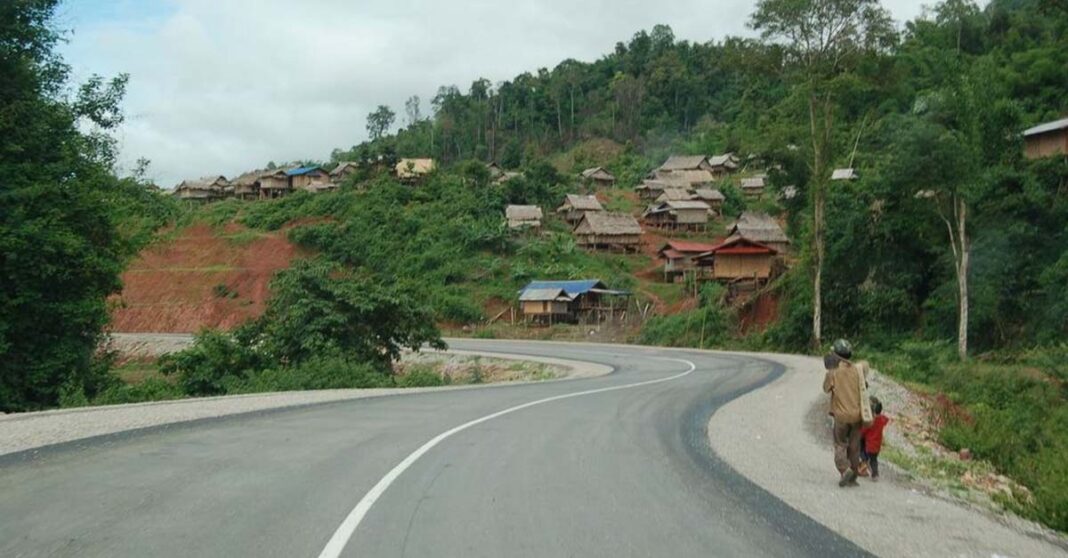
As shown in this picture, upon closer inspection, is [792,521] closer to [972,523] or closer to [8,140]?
[972,523]

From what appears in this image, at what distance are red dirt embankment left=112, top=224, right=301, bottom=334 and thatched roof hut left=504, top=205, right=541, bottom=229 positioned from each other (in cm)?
2274

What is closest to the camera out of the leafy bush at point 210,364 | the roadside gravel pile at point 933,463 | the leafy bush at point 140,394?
the roadside gravel pile at point 933,463

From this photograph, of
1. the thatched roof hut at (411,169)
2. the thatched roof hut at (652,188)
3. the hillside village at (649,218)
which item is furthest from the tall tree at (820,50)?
the thatched roof hut at (411,169)

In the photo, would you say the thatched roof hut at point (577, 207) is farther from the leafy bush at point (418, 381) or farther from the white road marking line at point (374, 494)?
the white road marking line at point (374, 494)

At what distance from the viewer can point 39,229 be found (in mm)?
24516

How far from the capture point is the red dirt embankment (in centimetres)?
7888

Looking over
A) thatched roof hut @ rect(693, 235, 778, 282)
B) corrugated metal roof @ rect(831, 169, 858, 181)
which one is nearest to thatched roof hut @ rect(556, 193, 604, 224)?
thatched roof hut @ rect(693, 235, 778, 282)

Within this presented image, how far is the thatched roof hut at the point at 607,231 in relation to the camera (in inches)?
3278

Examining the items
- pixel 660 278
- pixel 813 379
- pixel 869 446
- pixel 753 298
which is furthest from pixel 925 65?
pixel 869 446

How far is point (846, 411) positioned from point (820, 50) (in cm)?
3487

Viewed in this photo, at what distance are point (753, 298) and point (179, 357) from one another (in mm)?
37420

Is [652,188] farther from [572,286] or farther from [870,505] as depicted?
[870,505]

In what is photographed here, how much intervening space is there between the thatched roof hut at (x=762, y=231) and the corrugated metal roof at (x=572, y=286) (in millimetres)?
15507

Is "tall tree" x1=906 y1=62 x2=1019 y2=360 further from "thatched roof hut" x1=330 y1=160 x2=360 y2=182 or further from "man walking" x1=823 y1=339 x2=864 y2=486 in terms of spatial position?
"thatched roof hut" x1=330 y1=160 x2=360 y2=182
